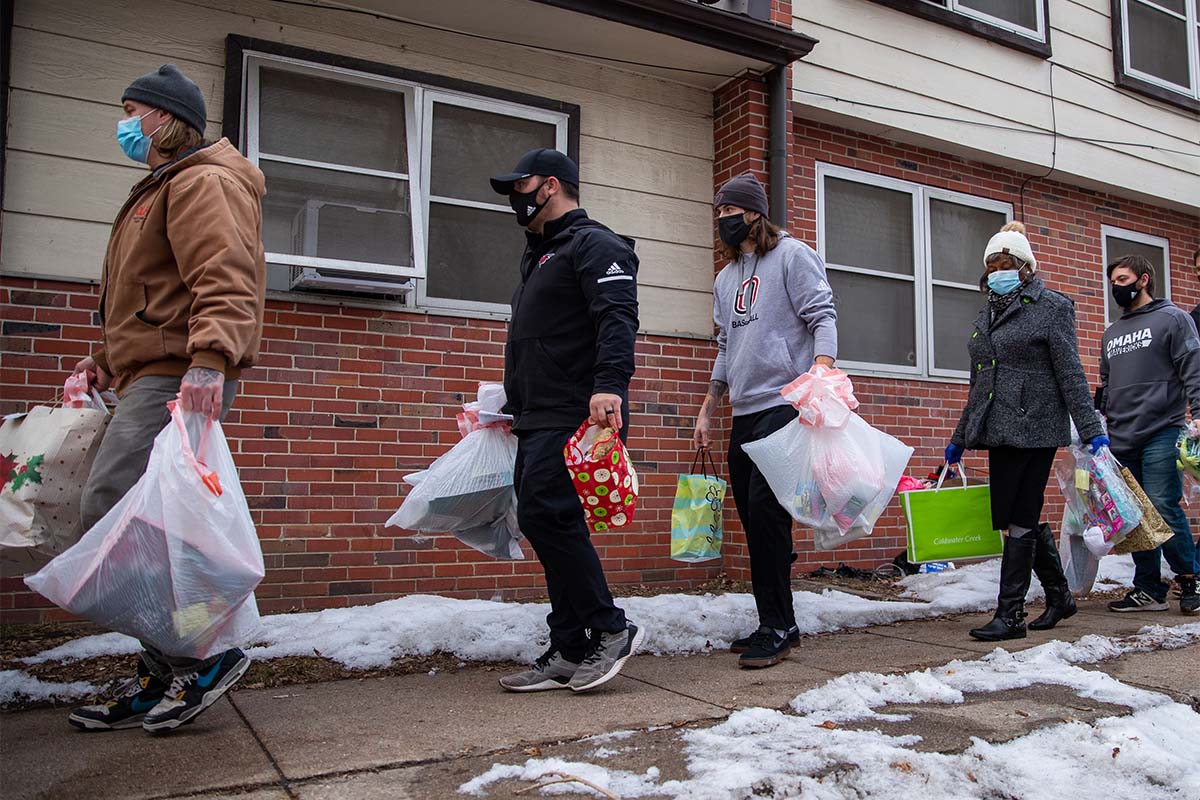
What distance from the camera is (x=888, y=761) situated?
2699 millimetres

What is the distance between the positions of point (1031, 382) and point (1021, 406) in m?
0.14

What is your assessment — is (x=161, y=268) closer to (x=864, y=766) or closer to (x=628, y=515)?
(x=628, y=515)

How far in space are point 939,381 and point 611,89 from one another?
333cm

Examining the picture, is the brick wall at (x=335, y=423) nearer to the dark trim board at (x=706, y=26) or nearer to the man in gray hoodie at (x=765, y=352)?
the man in gray hoodie at (x=765, y=352)

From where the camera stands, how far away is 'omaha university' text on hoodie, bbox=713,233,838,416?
4.28 meters

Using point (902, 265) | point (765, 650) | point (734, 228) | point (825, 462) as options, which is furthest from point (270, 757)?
point (902, 265)

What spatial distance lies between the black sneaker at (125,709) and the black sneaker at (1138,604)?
4.93 metres

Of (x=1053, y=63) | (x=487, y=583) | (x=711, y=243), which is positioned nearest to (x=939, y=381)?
(x=711, y=243)

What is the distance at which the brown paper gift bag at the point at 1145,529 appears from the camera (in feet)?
16.8

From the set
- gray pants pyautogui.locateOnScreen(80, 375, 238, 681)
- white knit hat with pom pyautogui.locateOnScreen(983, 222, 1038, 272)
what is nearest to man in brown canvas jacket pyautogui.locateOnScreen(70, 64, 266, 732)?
gray pants pyautogui.locateOnScreen(80, 375, 238, 681)

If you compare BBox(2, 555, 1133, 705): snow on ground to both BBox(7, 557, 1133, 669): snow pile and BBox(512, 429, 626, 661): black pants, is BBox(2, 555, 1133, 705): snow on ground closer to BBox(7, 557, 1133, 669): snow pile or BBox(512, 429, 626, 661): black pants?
BBox(7, 557, 1133, 669): snow pile

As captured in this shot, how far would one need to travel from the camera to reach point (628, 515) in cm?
363

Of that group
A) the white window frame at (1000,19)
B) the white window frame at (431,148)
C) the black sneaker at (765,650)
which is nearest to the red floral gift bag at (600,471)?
the black sneaker at (765,650)

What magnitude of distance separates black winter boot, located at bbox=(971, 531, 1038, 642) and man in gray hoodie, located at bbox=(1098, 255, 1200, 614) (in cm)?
130
